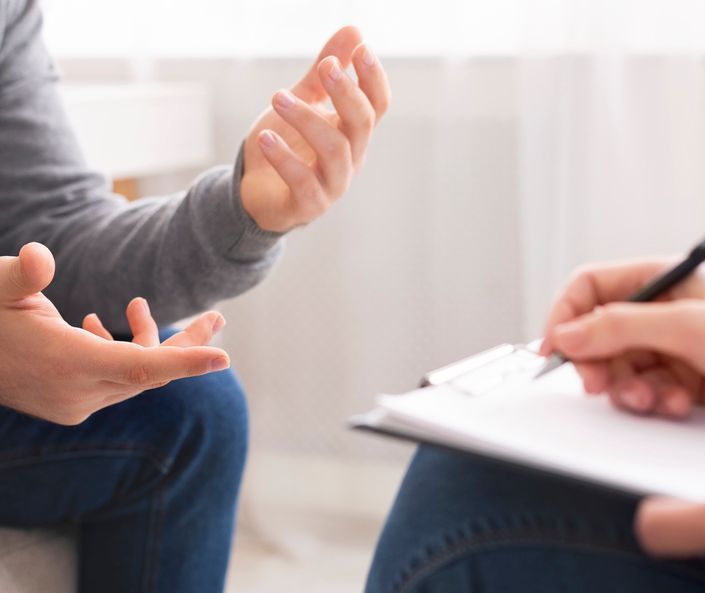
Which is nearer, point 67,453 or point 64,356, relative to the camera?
point 64,356

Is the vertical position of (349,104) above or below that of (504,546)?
above

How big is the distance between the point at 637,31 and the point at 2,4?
82 cm

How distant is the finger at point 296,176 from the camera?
2.37ft

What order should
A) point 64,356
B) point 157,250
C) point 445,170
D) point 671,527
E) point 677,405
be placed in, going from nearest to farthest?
point 671,527, point 677,405, point 64,356, point 157,250, point 445,170

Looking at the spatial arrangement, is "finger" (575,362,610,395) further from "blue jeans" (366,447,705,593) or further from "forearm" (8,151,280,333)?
"forearm" (8,151,280,333)

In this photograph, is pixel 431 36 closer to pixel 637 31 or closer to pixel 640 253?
pixel 637 31

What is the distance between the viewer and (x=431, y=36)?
1406mm

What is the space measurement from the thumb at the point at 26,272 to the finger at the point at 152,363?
0.19ft

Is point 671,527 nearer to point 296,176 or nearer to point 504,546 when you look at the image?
point 504,546

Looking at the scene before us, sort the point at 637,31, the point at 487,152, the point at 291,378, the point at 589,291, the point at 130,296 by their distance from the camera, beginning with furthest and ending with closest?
the point at 291,378 < the point at 487,152 < the point at 637,31 < the point at 130,296 < the point at 589,291

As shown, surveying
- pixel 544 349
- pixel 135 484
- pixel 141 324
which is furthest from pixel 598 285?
pixel 135 484

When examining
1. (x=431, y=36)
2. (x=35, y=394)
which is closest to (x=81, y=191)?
(x=35, y=394)

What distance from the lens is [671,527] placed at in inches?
15.6

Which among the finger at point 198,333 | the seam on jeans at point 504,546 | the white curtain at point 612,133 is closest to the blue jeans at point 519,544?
the seam on jeans at point 504,546
